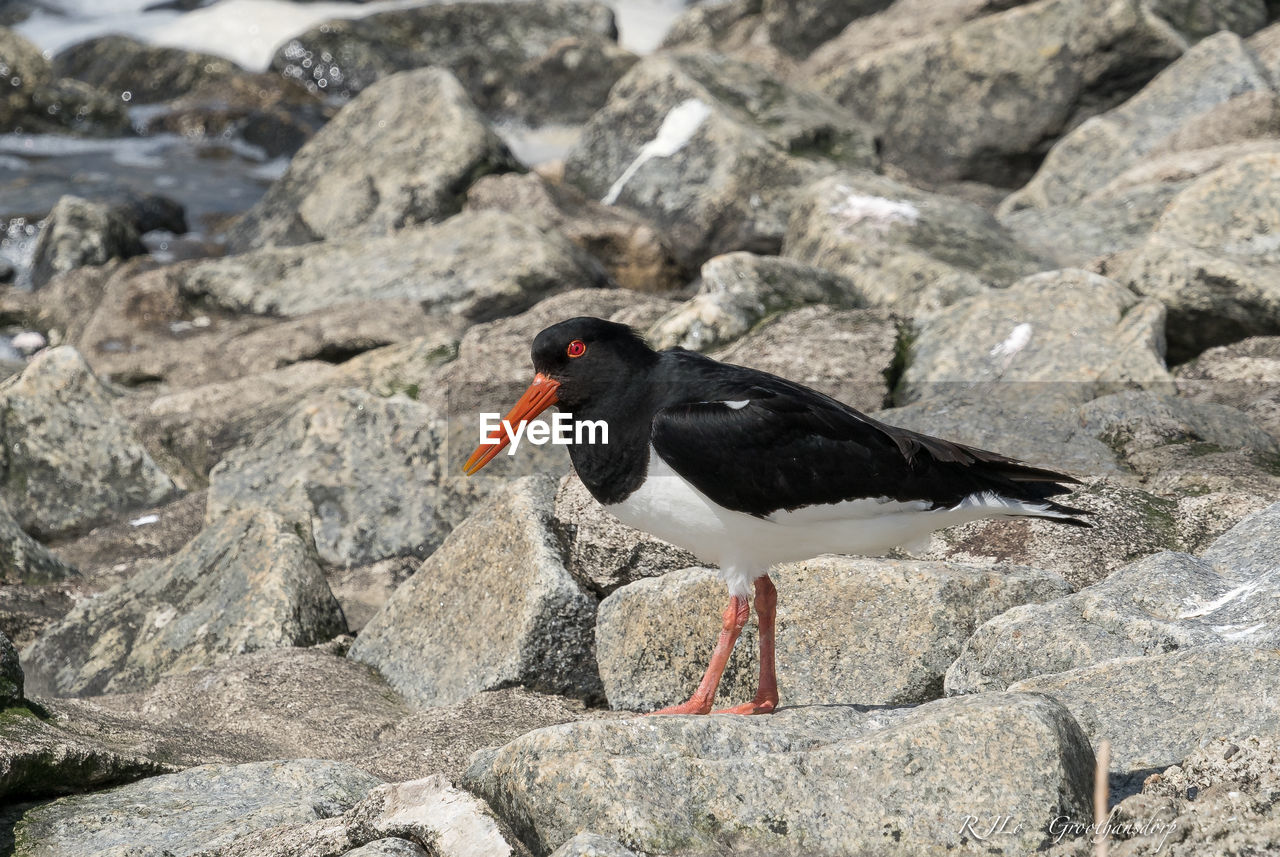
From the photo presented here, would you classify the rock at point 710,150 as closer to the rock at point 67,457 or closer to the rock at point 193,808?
the rock at point 67,457

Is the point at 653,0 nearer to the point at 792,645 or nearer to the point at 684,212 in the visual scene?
the point at 684,212

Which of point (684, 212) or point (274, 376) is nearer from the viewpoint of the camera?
point (274, 376)

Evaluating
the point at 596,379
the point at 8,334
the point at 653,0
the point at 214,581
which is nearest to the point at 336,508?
the point at 214,581

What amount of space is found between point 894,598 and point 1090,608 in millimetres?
780

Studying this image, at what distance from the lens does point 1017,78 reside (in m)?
15.7

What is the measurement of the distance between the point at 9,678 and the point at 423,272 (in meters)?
7.82

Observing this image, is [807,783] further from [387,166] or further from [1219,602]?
[387,166]

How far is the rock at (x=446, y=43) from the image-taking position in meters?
26.2

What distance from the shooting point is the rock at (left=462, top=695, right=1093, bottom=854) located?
3.52 meters

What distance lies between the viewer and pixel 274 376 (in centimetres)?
1093

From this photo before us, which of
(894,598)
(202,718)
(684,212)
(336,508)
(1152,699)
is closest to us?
(1152,699)

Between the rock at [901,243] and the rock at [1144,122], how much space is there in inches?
92.1

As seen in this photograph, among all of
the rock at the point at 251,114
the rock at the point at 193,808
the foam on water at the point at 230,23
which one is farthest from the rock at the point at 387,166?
the foam on water at the point at 230,23

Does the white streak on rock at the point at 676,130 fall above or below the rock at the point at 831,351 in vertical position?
above
